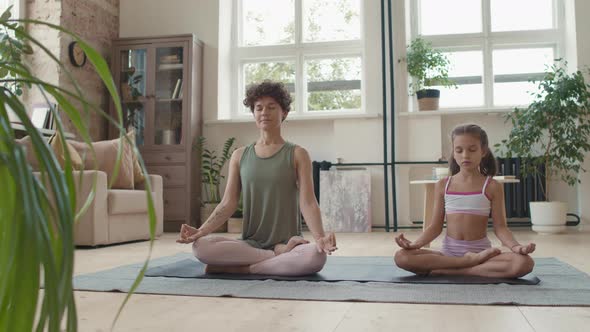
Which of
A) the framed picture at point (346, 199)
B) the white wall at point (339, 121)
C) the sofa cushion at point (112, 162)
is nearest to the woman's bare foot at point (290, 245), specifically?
the sofa cushion at point (112, 162)

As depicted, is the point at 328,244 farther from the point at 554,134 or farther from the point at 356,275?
the point at 554,134

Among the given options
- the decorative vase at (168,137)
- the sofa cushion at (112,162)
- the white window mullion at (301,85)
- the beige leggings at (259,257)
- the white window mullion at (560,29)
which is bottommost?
the beige leggings at (259,257)

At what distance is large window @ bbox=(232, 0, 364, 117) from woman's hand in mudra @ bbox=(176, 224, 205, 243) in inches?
157

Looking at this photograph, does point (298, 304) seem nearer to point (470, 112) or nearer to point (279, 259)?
point (279, 259)

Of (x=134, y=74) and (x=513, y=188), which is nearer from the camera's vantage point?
(x=513, y=188)

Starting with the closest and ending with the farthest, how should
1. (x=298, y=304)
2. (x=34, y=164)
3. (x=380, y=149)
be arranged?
(x=298, y=304)
(x=34, y=164)
(x=380, y=149)

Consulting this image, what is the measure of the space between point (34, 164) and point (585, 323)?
3691mm

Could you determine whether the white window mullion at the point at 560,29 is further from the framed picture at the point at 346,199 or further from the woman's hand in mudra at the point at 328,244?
the woman's hand in mudra at the point at 328,244

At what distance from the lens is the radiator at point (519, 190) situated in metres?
5.48

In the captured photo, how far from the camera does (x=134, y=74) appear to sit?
6074 millimetres

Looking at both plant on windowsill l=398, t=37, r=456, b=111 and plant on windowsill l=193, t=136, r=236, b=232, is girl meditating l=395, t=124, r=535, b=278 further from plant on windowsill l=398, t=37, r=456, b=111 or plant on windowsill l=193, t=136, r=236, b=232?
plant on windowsill l=193, t=136, r=236, b=232

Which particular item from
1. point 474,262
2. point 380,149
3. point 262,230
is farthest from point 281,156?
point 380,149

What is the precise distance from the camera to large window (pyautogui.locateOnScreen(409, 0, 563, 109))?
5.88 m

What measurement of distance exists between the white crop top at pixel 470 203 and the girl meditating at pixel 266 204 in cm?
54
